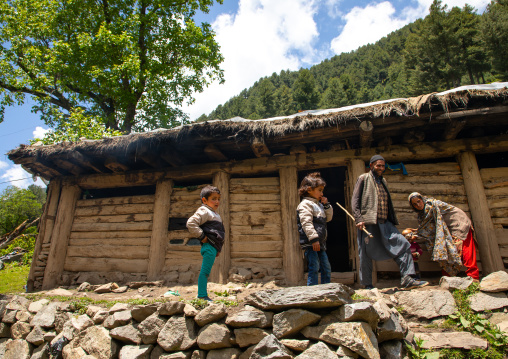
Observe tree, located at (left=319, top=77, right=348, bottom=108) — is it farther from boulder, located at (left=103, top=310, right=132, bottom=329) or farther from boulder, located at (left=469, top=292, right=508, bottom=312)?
boulder, located at (left=103, top=310, right=132, bottom=329)

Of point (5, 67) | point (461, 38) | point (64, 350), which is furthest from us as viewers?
Result: point (461, 38)

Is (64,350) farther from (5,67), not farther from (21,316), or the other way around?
(5,67)

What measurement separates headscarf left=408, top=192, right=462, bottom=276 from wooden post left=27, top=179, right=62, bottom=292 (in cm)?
684

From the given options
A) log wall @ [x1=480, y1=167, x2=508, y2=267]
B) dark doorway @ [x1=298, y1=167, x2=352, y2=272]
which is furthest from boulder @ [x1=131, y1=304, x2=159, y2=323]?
dark doorway @ [x1=298, y1=167, x2=352, y2=272]

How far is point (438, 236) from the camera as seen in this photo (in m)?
4.00

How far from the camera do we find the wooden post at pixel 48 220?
242 inches

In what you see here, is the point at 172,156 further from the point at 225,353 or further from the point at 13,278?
the point at 13,278

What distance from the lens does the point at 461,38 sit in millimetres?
27484

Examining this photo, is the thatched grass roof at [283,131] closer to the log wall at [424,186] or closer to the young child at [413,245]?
the log wall at [424,186]

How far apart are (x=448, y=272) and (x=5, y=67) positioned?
1479 cm

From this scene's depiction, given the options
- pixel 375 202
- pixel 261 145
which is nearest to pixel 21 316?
pixel 261 145

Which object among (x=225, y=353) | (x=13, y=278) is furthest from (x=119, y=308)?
(x=13, y=278)

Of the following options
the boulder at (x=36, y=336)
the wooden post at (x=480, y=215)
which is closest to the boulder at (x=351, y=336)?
the wooden post at (x=480, y=215)

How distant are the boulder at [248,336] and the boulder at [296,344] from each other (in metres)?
0.20
